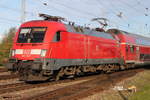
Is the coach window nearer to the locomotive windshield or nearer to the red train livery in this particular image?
the red train livery

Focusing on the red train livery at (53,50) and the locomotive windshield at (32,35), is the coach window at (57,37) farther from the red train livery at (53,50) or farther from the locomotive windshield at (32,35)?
the locomotive windshield at (32,35)

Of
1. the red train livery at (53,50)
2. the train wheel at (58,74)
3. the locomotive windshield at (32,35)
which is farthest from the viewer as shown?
the train wheel at (58,74)

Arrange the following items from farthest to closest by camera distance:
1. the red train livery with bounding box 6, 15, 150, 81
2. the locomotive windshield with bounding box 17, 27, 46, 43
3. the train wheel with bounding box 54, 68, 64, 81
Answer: the train wheel with bounding box 54, 68, 64, 81 < the locomotive windshield with bounding box 17, 27, 46, 43 < the red train livery with bounding box 6, 15, 150, 81

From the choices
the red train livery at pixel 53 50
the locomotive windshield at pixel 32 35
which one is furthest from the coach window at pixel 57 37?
the locomotive windshield at pixel 32 35

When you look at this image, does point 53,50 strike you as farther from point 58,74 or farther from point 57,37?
point 58,74

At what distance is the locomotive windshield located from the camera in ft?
41.8

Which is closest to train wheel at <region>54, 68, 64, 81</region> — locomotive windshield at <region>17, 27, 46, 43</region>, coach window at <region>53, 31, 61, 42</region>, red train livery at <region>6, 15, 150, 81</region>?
red train livery at <region>6, 15, 150, 81</region>

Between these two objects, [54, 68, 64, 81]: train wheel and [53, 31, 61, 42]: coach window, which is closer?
[53, 31, 61, 42]: coach window

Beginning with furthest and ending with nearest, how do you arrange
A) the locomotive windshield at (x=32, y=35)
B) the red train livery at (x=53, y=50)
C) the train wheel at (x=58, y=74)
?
the train wheel at (x=58, y=74) < the locomotive windshield at (x=32, y=35) < the red train livery at (x=53, y=50)

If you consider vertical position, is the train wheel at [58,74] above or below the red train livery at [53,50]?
below

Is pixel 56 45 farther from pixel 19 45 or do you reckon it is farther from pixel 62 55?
pixel 19 45

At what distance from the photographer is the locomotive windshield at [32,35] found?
12734mm

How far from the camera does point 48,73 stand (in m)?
12.2

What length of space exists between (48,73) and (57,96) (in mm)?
3225
